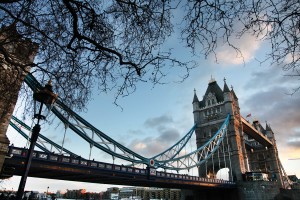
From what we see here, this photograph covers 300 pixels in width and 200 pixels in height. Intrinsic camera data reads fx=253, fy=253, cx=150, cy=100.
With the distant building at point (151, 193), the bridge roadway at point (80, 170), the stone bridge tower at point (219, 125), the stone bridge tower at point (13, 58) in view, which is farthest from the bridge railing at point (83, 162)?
the distant building at point (151, 193)

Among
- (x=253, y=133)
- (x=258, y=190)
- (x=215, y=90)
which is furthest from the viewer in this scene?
(x=253, y=133)

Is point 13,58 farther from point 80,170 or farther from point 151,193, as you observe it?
point 151,193

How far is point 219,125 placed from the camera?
52375 millimetres

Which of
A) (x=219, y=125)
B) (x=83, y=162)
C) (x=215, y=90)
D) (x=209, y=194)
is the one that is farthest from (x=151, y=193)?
(x=83, y=162)

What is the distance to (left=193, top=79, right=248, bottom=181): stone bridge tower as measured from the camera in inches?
1848

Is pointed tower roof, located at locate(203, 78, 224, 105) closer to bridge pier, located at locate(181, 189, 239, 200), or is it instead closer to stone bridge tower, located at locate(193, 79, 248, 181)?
stone bridge tower, located at locate(193, 79, 248, 181)

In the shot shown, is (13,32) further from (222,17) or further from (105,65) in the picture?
(222,17)

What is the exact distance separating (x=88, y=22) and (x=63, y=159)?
2014cm

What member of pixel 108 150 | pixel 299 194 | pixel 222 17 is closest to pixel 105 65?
pixel 222 17

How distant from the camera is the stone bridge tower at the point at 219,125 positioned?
46.9m

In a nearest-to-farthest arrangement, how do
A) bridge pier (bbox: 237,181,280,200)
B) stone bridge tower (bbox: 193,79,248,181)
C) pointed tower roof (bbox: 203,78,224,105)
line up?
bridge pier (bbox: 237,181,280,200), stone bridge tower (bbox: 193,79,248,181), pointed tower roof (bbox: 203,78,224,105)

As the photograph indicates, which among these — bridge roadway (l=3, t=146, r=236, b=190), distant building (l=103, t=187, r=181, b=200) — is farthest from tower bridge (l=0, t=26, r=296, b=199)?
distant building (l=103, t=187, r=181, b=200)

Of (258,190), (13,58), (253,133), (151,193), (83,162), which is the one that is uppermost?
(253,133)

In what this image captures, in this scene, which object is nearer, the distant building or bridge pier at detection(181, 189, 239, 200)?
bridge pier at detection(181, 189, 239, 200)
